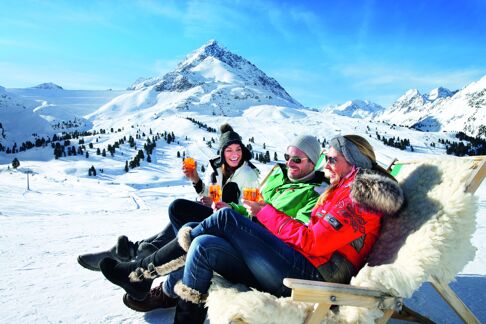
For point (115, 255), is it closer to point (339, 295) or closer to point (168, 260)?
point (168, 260)

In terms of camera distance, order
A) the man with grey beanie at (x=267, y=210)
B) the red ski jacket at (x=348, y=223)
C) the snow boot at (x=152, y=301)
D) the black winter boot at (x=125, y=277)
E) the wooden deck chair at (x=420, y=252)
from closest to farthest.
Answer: the wooden deck chair at (x=420, y=252), the red ski jacket at (x=348, y=223), the man with grey beanie at (x=267, y=210), the black winter boot at (x=125, y=277), the snow boot at (x=152, y=301)

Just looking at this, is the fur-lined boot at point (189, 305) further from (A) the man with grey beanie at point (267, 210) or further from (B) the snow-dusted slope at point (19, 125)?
(B) the snow-dusted slope at point (19, 125)

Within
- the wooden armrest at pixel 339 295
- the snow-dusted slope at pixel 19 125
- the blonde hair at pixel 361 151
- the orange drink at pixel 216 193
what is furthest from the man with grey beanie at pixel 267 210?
the snow-dusted slope at pixel 19 125

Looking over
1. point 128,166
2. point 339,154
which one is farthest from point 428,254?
point 128,166

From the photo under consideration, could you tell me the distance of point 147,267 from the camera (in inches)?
118

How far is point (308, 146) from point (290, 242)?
4.06 feet

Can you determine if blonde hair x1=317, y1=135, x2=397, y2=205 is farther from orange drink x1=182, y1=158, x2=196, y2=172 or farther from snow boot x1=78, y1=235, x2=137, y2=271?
snow boot x1=78, y1=235, x2=137, y2=271

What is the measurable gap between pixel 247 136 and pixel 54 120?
136 metres

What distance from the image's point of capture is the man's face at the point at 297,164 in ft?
11.5

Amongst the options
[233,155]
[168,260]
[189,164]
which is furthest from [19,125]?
[168,260]

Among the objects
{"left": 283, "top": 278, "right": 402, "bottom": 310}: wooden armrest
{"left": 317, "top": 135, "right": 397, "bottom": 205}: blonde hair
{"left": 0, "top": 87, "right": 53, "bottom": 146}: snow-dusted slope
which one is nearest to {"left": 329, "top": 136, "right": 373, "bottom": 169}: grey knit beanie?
{"left": 317, "top": 135, "right": 397, "bottom": 205}: blonde hair

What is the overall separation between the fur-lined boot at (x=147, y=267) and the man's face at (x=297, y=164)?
122cm

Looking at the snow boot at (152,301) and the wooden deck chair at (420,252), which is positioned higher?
the wooden deck chair at (420,252)

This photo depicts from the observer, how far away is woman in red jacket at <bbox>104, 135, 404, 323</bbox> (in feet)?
7.97
